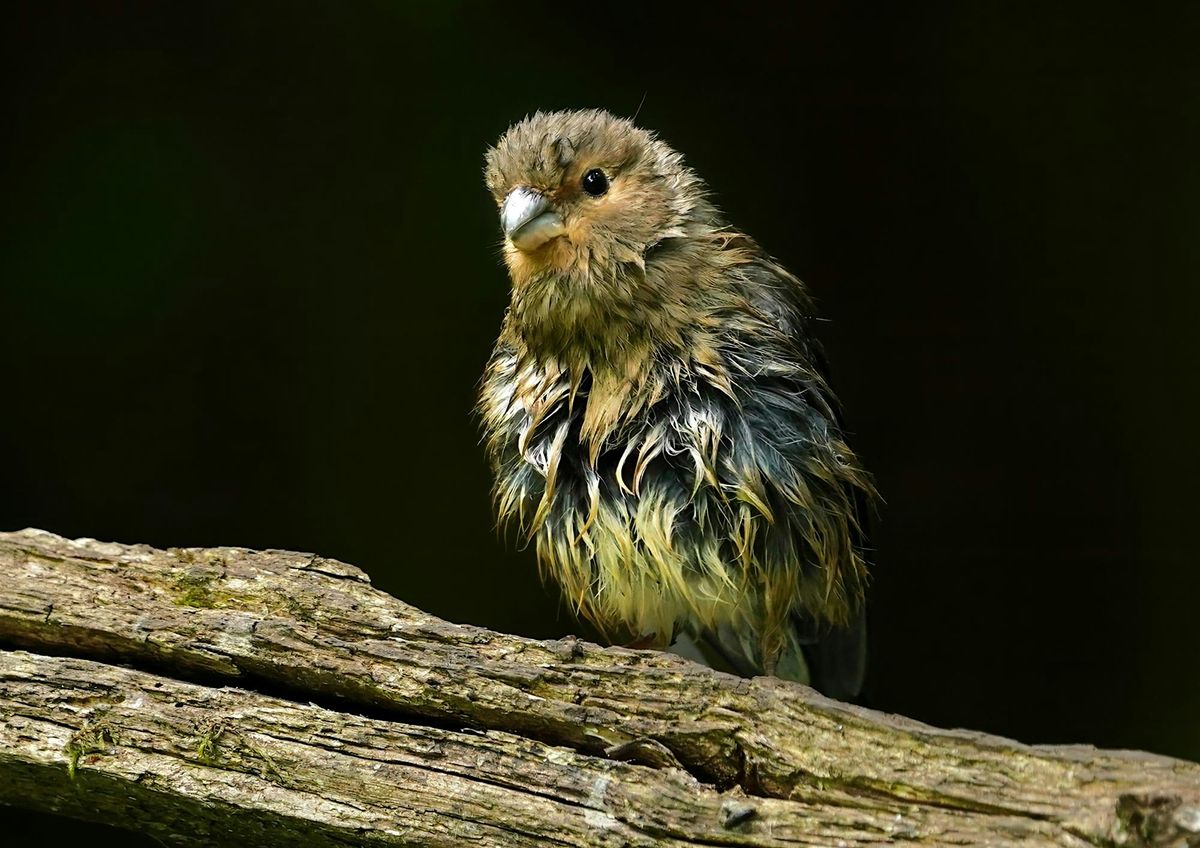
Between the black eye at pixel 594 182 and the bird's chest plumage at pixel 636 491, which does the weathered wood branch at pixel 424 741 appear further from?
the black eye at pixel 594 182

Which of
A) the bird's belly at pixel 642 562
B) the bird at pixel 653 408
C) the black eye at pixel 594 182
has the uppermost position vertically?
the black eye at pixel 594 182

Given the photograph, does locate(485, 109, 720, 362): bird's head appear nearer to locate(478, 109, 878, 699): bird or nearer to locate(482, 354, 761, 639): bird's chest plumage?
locate(478, 109, 878, 699): bird

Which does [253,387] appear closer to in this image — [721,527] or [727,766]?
[721,527]

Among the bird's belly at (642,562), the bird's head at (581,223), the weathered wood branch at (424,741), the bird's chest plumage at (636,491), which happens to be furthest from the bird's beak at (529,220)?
the weathered wood branch at (424,741)

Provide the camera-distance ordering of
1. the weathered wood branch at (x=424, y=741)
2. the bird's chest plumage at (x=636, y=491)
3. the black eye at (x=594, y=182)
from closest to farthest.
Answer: the weathered wood branch at (x=424, y=741), the bird's chest plumage at (x=636, y=491), the black eye at (x=594, y=182)

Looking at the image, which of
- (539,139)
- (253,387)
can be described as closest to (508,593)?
(253,387)

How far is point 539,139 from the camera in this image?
2.53m

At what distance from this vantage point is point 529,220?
97.7 inches

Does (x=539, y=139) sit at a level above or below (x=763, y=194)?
below

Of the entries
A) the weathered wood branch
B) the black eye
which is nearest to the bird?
the black eye

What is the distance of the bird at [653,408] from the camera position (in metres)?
2.46

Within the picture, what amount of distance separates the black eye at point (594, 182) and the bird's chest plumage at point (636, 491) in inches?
14.8

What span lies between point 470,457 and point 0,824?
174 cm

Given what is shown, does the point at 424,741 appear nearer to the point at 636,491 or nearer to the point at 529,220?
the point at 636,491
